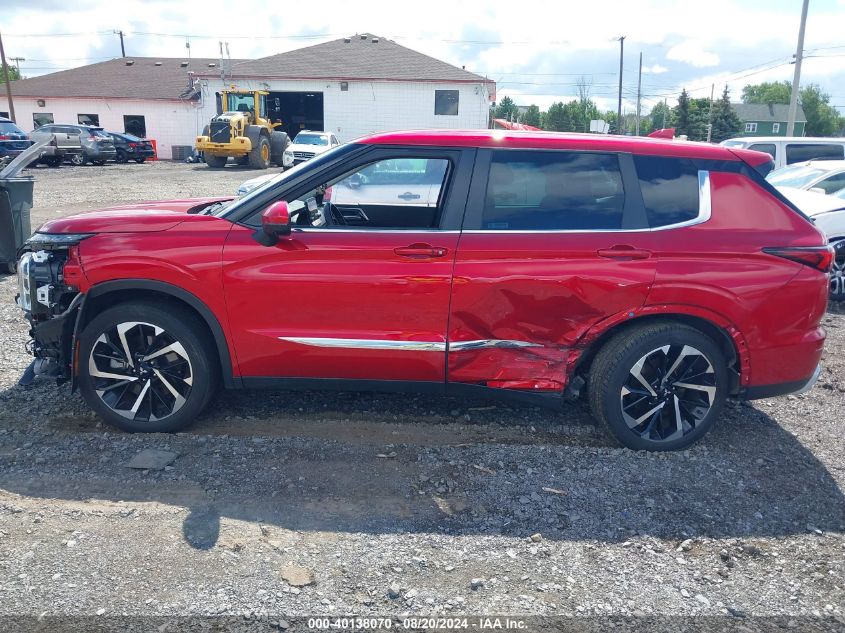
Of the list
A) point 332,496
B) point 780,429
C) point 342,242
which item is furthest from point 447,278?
point 780,429

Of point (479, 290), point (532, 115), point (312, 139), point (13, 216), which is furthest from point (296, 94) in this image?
point (479, 290)

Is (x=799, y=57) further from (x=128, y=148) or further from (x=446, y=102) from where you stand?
(x=128, y=148)

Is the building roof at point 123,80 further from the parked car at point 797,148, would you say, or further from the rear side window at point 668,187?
the rear side window at point 668,187

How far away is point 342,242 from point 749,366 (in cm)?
255

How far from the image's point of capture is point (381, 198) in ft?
16.2

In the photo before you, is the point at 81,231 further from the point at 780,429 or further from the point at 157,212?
the point at 780,429

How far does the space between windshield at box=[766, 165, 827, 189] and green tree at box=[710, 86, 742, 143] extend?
6019cm

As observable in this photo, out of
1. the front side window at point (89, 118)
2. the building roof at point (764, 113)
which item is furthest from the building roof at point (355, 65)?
the building roof at point (764, 113)

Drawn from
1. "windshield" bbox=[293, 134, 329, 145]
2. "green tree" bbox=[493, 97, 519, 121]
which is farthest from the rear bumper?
"green tree" bbox=[493, 97, 519, 121]

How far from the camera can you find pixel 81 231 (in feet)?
14.1

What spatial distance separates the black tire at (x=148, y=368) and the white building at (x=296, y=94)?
32823 mm

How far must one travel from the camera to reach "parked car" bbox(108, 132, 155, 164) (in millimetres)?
32750

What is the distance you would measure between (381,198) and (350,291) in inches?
42.1

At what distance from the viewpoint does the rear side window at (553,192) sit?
421 cm
